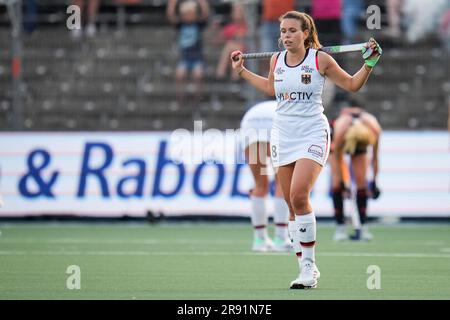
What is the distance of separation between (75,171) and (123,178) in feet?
2.58

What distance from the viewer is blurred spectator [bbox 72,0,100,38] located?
22266 mm

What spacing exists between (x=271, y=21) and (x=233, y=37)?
90 cm

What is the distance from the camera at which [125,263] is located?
44.3 ft

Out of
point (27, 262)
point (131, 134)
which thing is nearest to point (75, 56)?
point (131, 134)

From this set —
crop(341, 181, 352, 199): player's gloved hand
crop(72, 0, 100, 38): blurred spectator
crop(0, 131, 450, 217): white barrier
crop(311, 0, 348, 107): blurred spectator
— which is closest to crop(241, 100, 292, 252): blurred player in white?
crop(341, 181, 352, 199): player's gloved hand

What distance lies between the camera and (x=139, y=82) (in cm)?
2192

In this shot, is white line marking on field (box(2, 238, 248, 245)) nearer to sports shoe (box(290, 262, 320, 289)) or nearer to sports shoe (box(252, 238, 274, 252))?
sports shoe (box(252, 238, 274, 252))

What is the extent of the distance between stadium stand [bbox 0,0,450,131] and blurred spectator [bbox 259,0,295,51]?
995mm

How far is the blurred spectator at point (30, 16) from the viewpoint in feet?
70.6

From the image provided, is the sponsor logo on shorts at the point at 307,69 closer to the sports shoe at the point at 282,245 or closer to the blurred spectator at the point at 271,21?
the sports shoe at the point at 282,245

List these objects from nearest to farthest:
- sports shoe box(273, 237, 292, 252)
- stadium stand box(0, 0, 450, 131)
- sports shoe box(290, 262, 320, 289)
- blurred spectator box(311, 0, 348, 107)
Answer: sports shoe box(290, 262, 320, 289), sports shoe box(273, 237, 292, 252), blurred spectator box(311, 0, 348, 107), stadium stand box(0, 0, 450, 131)

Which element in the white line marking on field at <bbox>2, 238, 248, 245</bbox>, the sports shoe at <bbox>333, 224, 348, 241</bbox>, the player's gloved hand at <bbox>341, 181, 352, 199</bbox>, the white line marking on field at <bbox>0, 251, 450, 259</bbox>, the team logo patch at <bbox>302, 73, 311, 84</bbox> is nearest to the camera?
the team logo patch at <bbox>302, 73, 311, 84</bbox>

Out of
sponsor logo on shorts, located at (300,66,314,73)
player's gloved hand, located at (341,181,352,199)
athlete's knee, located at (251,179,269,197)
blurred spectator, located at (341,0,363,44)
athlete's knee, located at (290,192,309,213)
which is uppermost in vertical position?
blurred spectator, located at (341,0,363,44)
